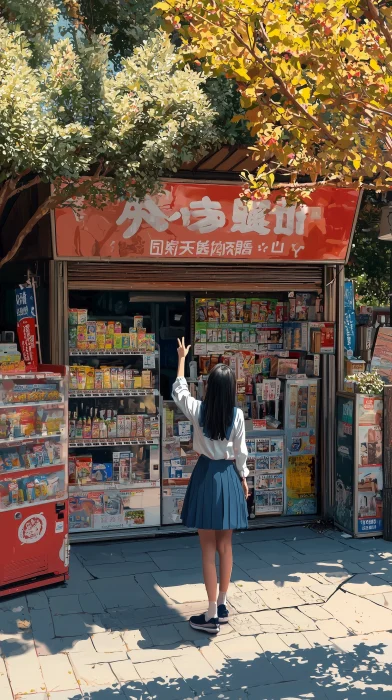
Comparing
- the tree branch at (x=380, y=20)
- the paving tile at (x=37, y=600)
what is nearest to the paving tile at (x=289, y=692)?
the paving tile at (x=37, y=600)

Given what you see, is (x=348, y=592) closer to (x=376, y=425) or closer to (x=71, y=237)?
(x=376, y=425)

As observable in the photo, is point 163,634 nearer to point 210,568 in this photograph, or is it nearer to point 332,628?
point 210,568

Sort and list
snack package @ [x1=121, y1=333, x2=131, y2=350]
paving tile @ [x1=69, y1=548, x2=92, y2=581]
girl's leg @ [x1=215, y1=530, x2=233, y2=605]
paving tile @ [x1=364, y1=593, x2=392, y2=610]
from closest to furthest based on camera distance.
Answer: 1. girl's leg @ [x1=215, y1=530, x2=233, y2=605]
2. paving tile @ [x1=364, y1=593, x2=392, y2=610]
3. paving tile @ [x1=69, y1=548, x2=92, y2=581]
4. snack package @ [x1=121, y1=333, x2=131, y2=350]

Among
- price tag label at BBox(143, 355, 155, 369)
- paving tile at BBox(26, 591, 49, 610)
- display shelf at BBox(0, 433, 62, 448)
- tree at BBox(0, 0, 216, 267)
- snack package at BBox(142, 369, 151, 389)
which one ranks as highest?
tree at BBox(0, 0, 216, 267)

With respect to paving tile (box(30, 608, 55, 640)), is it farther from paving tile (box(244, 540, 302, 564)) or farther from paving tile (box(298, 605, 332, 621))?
paving tile (box(244, 540, 302, 564))

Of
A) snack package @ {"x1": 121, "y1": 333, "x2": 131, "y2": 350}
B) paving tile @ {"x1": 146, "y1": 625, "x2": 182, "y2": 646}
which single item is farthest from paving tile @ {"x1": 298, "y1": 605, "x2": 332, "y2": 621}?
snack package @ {"x1": 121, "y1": 333, "x2": 131, "y2": 350}

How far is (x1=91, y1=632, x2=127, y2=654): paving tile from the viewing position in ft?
16.2

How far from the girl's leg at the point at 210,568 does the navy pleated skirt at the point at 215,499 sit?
0.12 metres

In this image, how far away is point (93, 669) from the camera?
4.67 meters

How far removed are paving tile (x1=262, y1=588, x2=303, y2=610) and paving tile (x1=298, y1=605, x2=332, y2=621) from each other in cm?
8

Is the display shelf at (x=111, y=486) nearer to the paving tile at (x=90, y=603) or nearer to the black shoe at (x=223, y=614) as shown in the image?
the paving tile at (x=90, y=603)

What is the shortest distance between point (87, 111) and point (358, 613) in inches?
176

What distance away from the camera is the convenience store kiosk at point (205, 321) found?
23.2 ft

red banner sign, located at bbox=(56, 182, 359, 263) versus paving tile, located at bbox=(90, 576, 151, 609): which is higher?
red banner sign, located at bbox=(56, 182, 359, 263)
